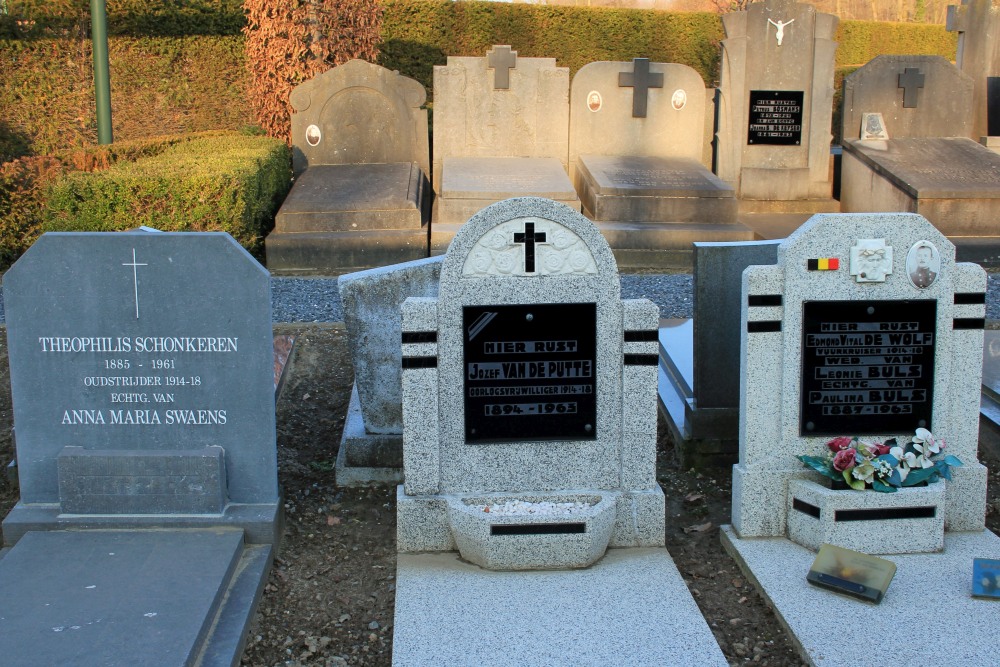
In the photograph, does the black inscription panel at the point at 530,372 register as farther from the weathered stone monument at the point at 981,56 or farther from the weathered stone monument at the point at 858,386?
the weathered stone monument at the point at 981,56

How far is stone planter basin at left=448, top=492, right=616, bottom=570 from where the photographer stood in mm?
3930

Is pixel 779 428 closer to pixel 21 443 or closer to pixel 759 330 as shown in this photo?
pixel 759 330

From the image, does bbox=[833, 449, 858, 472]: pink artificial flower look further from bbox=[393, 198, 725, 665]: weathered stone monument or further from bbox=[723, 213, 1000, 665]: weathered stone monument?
bbox=[393, 198, 725, 665]: weathered stone monument

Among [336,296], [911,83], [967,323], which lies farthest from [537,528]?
[911,83]

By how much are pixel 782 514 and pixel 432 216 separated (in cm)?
643

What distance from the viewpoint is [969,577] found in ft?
12.7

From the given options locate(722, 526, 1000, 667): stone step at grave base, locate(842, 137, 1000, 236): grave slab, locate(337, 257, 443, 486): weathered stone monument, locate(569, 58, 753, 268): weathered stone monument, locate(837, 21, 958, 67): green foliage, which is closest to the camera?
locate(722, 526, 1000, 667): stone step at grave base

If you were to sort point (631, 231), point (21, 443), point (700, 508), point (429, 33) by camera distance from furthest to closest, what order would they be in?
point (429, 33), point (631, 231), point (700, 508), point (21, 443)

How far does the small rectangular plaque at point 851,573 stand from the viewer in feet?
12.0

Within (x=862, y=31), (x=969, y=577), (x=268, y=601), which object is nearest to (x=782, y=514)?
(x=969, y=577)

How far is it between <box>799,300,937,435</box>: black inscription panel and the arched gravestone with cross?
709mm

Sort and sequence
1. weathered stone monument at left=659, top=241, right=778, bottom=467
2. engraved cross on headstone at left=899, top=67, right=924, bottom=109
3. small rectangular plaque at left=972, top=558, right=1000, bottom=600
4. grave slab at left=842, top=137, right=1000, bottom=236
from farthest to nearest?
engraved cross on headstone at left=899, top=67, right=924, bottom=109, grave slab at left=842, top=137, right=1000, bottom=236, weathered stone monument at left=659, top=241, right=778, bottom=467, small rectangular plaque at left=972, top=558, right=1000, bottom=600

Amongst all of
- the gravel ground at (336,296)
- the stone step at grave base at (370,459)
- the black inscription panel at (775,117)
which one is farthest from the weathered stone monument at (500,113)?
the stone step at grave base at (370,459)

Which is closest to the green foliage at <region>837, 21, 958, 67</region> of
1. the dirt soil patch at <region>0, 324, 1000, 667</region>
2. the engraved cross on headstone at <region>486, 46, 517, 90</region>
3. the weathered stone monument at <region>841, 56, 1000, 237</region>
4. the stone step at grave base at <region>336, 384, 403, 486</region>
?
the weathered stone monument at <region>841, 56, 1000, 237</region>
